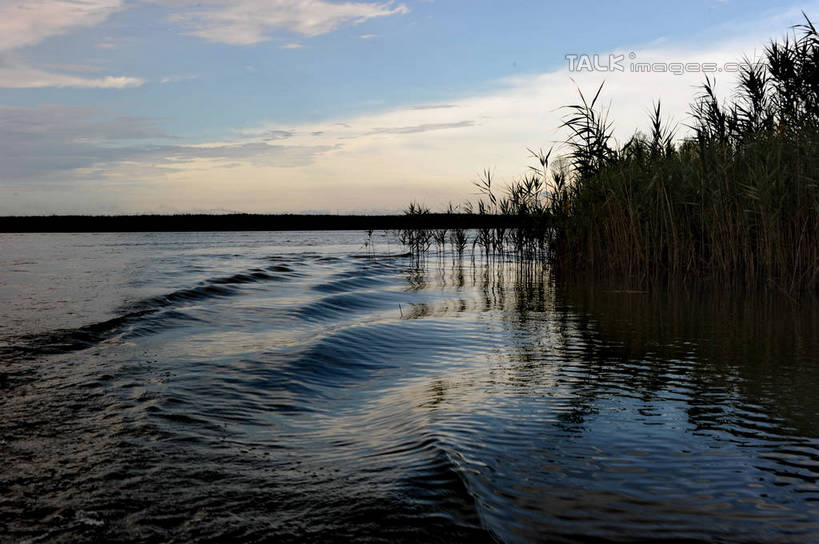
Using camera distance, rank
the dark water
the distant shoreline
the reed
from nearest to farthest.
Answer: the dark water, the reed, the distant shoreline

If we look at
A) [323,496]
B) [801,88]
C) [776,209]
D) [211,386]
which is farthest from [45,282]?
[801,88]

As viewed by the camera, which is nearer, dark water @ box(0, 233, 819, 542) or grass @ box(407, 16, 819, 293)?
dark water @ box(0, 233, 819, 542)

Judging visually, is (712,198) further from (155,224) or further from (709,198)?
(155,224)

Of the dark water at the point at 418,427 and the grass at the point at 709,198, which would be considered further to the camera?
the grass at the point at 709,198

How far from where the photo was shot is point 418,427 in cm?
371

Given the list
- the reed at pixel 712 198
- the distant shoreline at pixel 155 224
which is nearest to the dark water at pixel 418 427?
the reed at pixel 712 198

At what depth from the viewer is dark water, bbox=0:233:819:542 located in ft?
8.18

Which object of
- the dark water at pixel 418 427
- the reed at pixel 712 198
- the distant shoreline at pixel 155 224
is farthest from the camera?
the distant shoreline at pixel 155 224

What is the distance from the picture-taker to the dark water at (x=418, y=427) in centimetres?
249

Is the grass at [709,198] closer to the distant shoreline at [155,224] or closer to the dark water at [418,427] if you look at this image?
the dark water at [418,427]

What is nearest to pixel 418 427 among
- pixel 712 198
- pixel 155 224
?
pixel 712 198

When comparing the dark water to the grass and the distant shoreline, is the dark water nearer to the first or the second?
the grass

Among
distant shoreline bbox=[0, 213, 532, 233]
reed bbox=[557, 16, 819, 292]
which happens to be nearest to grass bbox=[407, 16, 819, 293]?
reed bbox=[557, 16, 819, 292]

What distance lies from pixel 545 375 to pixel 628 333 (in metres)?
2.34
